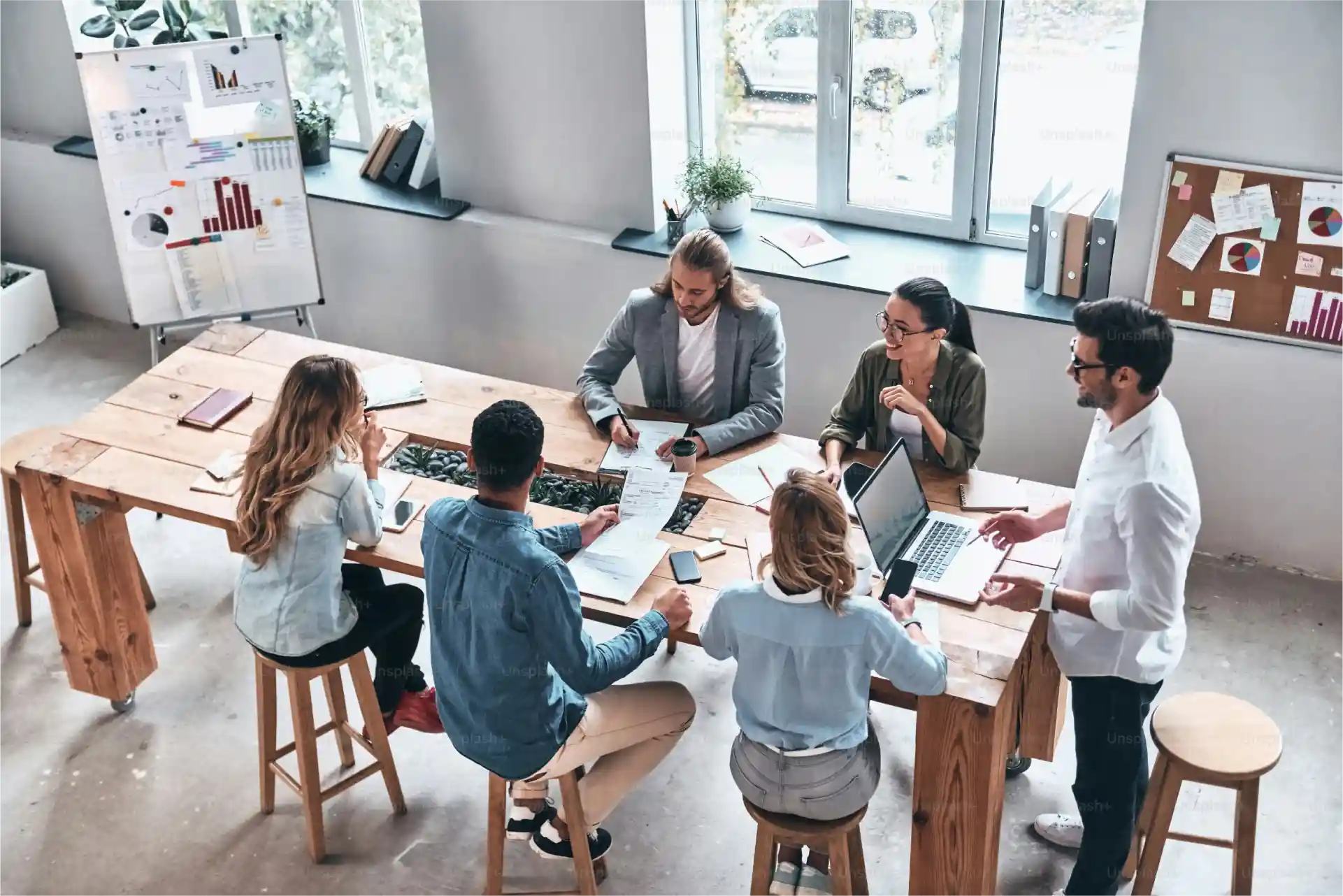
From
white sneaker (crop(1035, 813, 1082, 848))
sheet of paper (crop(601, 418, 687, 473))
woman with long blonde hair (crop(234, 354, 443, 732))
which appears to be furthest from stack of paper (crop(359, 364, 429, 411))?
white sneaker (crop(1035, 813, 1082, 848))

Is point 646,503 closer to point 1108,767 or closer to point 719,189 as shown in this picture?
point 1108,767

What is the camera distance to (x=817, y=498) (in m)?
2.55

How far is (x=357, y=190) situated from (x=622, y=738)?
3.02 m

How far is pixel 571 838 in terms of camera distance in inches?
125

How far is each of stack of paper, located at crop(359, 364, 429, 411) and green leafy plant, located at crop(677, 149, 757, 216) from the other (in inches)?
51.3

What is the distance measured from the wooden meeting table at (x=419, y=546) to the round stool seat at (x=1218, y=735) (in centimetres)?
30

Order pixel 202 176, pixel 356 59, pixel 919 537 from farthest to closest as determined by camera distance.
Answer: pixel 356 59, pixel 202 176, pixel 919 537

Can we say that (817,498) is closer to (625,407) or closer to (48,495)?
(625,407)

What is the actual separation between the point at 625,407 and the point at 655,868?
1.27 metres

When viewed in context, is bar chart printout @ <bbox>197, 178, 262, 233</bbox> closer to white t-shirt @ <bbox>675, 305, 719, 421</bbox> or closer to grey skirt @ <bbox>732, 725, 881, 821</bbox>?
white t-shirt @ <bbox>675, 305, 719, 421</bbox>

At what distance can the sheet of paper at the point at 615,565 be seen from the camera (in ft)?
10.3

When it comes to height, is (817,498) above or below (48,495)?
above

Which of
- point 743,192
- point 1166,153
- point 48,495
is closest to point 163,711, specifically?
point 48,495

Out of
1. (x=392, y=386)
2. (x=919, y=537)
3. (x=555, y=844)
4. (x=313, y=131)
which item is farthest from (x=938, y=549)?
(x=313, y=131)
